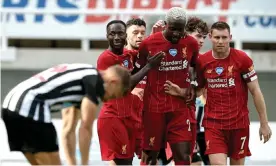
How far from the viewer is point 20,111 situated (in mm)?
8156

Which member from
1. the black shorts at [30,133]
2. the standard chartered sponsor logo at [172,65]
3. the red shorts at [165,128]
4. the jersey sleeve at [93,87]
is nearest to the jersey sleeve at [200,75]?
the standard chartered sponsor logo at [172,65]

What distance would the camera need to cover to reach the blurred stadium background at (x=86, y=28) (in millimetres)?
18891

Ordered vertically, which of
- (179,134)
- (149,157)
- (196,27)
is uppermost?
(196,27)

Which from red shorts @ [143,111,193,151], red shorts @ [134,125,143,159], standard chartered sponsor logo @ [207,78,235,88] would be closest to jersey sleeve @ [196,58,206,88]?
standard chartered sponsor logo @ [207,78,235,88]

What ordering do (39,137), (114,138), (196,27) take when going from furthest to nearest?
(196,27)
(114,138)
(39,137)

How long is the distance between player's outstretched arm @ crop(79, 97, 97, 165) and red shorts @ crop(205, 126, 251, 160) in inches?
89.3

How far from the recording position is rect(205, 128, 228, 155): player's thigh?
1016 centimetres

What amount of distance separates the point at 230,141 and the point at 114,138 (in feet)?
4.08

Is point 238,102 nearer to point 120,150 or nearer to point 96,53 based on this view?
point 120,150

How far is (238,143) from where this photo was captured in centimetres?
1030

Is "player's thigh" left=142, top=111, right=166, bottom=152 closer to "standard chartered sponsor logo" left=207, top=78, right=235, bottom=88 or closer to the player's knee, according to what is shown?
the player's knee

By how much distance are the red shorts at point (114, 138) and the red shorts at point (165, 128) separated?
8.8 inches

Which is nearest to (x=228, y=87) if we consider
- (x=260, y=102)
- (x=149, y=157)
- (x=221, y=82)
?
(x=221, y=82)

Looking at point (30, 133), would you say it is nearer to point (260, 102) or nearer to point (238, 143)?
point (238, 143)
